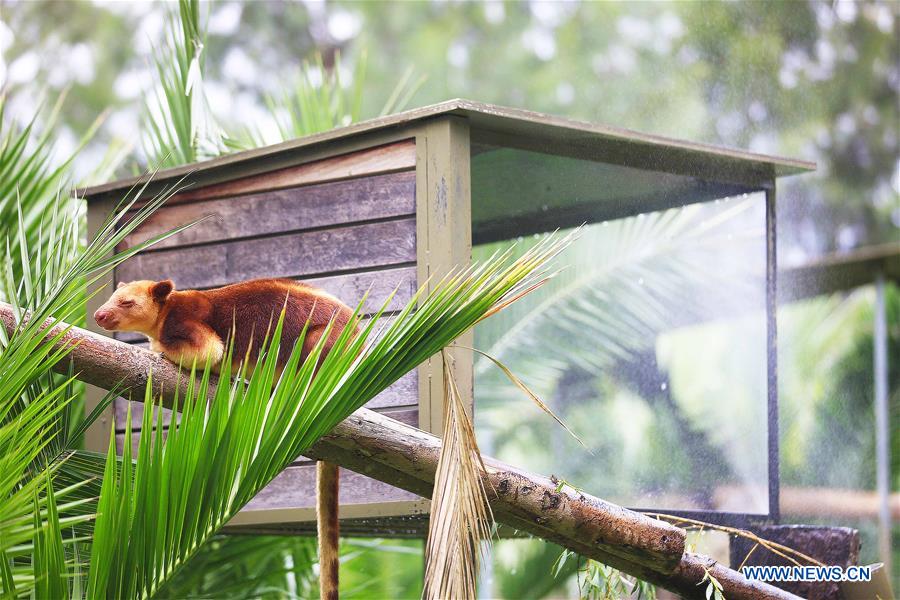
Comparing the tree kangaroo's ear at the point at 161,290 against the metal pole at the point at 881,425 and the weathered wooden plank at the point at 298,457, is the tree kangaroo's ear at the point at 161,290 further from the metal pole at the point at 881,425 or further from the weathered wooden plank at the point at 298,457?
the metal pole at the point at 881,425

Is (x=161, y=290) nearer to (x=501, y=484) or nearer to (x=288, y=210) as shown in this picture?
(x=288, y=210)

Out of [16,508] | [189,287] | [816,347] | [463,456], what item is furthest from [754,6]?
[16,508]

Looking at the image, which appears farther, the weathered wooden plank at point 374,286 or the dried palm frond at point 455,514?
the weathered wooden plank at point 374,286

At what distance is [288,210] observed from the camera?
3.41 meters

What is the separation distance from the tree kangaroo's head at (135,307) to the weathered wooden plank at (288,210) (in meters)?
0.36

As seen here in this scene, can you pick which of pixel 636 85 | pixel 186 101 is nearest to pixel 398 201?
pixel 186 101

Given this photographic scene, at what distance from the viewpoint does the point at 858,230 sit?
23.3ft

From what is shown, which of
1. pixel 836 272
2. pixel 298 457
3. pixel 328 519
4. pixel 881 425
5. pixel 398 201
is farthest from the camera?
pixel 836 272

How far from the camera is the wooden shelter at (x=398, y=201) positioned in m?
3.08

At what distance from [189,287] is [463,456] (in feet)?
5.55

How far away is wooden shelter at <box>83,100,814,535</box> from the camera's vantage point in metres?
3.08

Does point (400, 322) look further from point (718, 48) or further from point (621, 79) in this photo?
point (621, 79)

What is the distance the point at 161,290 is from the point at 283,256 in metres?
0.65

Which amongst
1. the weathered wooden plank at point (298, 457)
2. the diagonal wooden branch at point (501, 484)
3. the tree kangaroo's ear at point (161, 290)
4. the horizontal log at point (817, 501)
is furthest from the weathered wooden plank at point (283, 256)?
the horizontal log at point (817, 501)
